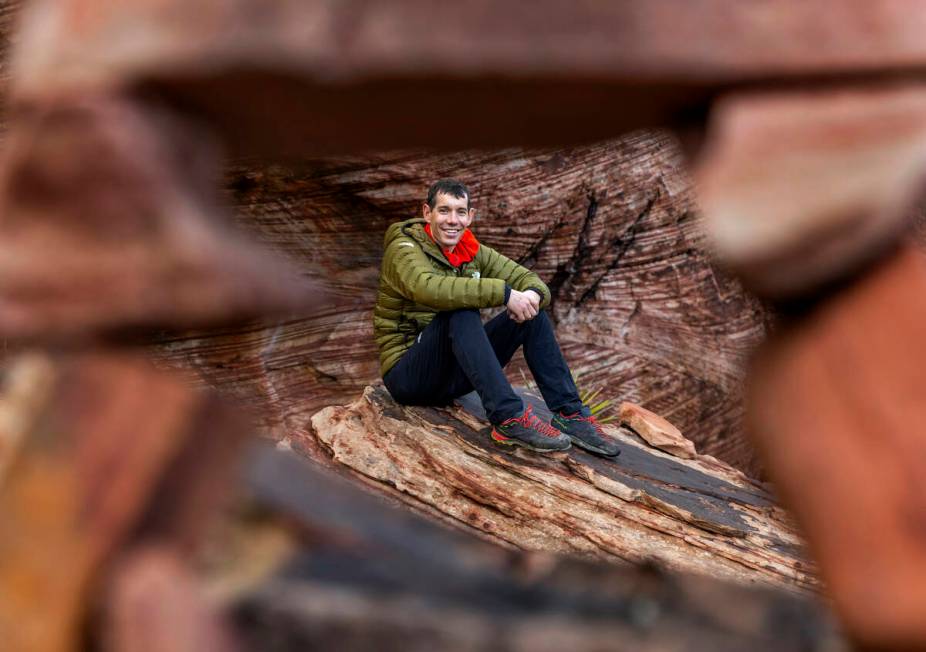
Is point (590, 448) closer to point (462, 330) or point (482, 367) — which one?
point (482, 367)

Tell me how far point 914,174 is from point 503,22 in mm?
594

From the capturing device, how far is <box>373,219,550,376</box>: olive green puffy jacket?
4523 millimetres

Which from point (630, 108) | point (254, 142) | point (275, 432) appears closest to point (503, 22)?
point (630, 108)

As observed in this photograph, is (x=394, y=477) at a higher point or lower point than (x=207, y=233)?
lower

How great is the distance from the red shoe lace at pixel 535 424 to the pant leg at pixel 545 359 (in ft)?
1.10

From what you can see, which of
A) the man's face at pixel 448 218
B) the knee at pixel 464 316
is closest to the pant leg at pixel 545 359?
the knee at pixel 464 316

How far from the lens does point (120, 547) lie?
1.15m

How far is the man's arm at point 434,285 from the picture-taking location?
4.49 metres

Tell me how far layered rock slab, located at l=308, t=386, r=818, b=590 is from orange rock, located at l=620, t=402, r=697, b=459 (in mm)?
478

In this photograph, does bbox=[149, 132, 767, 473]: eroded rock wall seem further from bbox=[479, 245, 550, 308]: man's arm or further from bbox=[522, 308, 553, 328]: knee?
bbox=[522, 308, 553, 328]: knee

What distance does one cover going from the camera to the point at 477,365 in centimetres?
453

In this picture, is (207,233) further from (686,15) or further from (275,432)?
(275,432)

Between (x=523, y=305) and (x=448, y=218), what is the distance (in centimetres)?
64

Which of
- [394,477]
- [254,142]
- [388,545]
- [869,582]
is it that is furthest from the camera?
[394,477]
